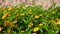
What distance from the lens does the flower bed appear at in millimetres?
3123

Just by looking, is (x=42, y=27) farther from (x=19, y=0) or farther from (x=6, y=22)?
(x=19, y=0)

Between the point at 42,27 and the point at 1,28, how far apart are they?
2.27 ft

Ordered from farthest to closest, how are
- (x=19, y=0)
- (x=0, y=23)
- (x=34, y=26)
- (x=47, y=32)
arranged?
(x=19, y=0), (x=0, y=23), (x=34, y=26), (x=47, y=32)

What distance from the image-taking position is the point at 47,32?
3051 millimetres

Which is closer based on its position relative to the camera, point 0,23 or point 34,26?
point 34,26

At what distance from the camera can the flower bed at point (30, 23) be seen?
3123mm

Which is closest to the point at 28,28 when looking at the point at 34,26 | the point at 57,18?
the point at 34,26

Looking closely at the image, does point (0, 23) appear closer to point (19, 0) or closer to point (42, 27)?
point (42, 27)

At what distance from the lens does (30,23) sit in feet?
10.9

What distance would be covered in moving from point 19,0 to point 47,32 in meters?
2.16

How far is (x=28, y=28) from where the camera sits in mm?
3191

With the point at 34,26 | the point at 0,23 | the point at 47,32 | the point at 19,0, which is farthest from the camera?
the point at 19,0

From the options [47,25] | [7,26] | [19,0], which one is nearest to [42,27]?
[47,25]

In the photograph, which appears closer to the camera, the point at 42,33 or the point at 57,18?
the point at 42,33
